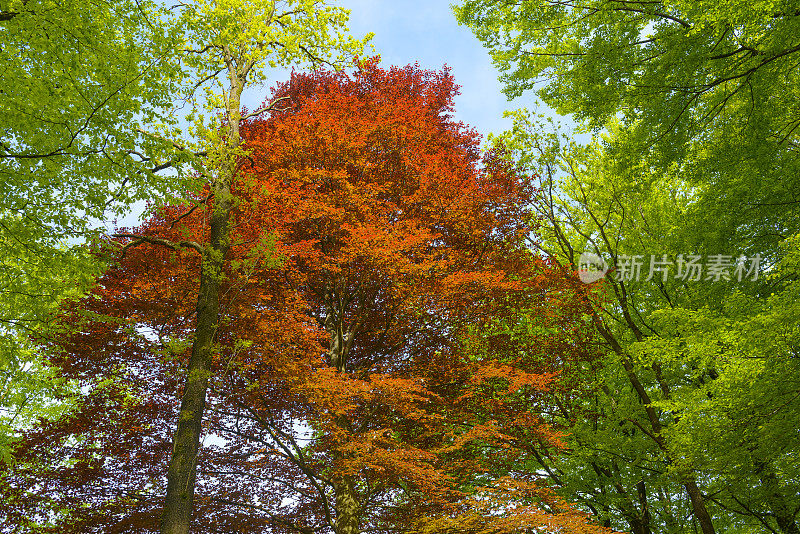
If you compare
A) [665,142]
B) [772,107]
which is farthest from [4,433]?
[772,107]

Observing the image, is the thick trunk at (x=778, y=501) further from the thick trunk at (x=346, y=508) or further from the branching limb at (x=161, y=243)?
the branching limb at (x=161, y=243)

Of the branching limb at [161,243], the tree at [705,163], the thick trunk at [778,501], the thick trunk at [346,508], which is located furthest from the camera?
the thick trunk at [778,501]

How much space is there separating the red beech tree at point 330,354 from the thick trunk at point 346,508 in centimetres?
4

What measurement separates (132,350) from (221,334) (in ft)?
5.47

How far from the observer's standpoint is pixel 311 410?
9.91 m

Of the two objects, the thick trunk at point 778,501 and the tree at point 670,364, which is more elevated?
the tree at point 670,364

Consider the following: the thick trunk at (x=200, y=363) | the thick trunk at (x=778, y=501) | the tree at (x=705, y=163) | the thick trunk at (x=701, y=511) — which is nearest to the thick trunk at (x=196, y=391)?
the thick trunk at (x=200, y=363)

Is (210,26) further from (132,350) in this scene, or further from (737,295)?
(737,295)
